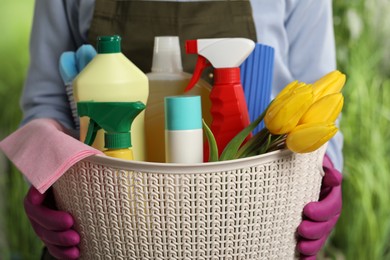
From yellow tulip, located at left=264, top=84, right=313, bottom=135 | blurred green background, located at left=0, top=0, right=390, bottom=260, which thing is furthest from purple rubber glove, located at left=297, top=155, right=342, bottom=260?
blurred green background, located at left=0, top=0, right=390, bottom=260

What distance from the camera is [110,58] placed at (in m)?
0.84

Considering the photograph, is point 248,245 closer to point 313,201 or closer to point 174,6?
point 313,201

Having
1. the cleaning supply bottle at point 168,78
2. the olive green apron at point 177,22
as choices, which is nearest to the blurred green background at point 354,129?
the olive green apron at point 177,22

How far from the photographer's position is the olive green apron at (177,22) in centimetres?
108

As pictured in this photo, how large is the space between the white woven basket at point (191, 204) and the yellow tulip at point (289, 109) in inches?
1.2

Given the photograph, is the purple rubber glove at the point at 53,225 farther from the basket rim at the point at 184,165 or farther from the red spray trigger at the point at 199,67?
the red spray trigger at the point at 199,67

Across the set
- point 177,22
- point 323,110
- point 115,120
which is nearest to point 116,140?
point 115,120

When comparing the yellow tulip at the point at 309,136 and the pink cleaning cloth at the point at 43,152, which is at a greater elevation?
the yellow tulip at the point at 309,136

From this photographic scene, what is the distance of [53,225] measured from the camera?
851 mm

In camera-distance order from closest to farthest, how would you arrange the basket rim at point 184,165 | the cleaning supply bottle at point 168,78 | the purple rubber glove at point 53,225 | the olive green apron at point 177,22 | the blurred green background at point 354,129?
the basket rim at point 184,165, the purple rubber glove at point 53,225, the cleaning supply bottle at point 168,78, the olive green apron at point 177,22, the blurred green background at point 354,129

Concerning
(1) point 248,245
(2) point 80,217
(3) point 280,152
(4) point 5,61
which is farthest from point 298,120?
(4) point 5,61

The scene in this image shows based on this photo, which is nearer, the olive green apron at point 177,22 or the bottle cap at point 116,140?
the bottle cap at point 116,140

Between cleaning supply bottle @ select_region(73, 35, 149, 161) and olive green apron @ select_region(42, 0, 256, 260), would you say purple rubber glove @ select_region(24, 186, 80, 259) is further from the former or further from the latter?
olive green apron @ select_region(42, 0, 256, 260)

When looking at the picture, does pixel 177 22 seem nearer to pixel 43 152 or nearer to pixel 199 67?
pixel 199 67
